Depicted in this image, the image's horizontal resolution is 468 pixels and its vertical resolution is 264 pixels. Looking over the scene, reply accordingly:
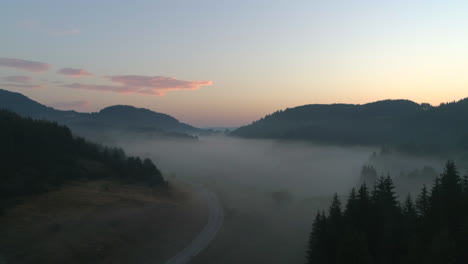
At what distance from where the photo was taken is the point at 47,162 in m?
115

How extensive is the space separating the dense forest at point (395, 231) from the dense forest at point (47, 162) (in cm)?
7685

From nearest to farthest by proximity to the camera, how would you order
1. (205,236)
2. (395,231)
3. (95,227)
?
1. (395,231)
2. (95,227)
3. (205,236)

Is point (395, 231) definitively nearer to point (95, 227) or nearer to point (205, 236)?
point (205, 236)

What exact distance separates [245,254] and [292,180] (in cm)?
13357

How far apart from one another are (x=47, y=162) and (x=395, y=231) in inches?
4423

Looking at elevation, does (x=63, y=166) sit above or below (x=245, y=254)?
above

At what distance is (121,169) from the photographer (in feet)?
→ 433

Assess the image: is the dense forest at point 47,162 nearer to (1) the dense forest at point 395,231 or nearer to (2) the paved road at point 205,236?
(2) the paved road at point 205,236

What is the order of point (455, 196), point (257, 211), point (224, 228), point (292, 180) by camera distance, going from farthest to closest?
point (292, 180) → point (257, 211) → point (224, 228) → point (455, 196)

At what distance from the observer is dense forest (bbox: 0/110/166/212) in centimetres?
9538

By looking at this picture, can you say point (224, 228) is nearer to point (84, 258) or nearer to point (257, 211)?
point (257, 211)

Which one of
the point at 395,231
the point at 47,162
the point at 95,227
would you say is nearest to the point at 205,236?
the point at 95,227

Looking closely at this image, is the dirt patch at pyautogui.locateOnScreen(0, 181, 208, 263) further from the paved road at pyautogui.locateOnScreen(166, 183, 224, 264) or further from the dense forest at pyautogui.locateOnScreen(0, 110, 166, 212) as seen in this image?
the dense forest at pyautogui.locateOnScreen(0, 110, 166, 212)

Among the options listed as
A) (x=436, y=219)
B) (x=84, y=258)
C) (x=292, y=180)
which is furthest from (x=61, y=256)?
(x=292, y=180)
